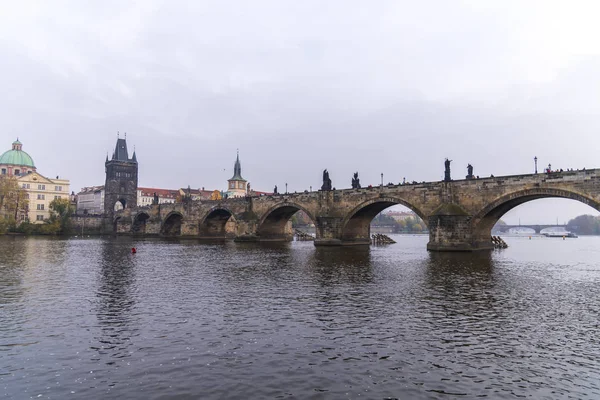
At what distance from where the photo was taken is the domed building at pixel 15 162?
391ft

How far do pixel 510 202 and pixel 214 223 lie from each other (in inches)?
2419

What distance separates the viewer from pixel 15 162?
120562 mm

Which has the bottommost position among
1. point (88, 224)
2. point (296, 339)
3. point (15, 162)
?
point (296, 339)

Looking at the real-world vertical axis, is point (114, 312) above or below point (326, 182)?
below

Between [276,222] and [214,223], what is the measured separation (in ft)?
66.6

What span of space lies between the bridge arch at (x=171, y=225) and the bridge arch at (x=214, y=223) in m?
10.3

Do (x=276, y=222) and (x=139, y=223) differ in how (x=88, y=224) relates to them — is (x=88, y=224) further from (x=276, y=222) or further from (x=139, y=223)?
(x=276, y=222)

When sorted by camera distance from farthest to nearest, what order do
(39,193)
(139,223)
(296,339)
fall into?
(139,223), (39,193), (296,339)

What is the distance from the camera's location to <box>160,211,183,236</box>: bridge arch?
317 feet

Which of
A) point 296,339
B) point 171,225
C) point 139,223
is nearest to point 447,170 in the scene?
point 296,339

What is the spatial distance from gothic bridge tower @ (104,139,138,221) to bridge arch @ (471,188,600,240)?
10838 cm

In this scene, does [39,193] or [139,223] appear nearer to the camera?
[39,193]

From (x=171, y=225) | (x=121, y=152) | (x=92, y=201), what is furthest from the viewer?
(x=92, y=201)

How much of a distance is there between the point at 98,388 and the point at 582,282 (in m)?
25.4
